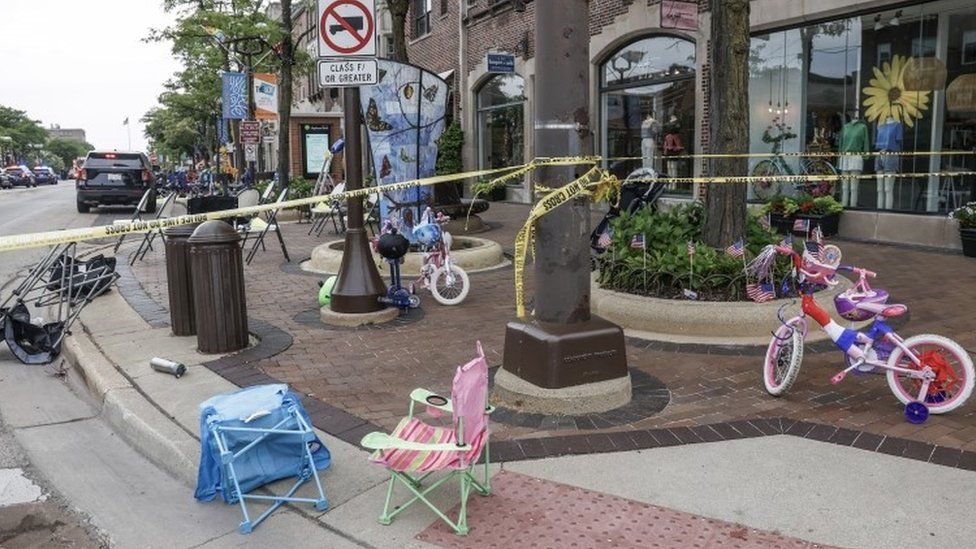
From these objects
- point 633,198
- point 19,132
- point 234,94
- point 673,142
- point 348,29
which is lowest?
point 633,198

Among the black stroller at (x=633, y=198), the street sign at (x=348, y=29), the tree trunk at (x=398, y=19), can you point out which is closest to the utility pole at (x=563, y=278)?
the street sign at (x=348, y=29)

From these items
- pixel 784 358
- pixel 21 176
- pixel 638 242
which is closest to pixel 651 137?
pixel 638 242

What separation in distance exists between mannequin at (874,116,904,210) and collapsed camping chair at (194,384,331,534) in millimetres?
11093

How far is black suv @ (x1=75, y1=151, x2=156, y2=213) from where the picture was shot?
23.4 meters

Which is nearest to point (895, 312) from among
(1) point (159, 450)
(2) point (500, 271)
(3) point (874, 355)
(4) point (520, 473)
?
(3) point (874, 355)

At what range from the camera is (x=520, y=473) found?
13.3 ft

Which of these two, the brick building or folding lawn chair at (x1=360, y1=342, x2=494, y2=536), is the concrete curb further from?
the brick building

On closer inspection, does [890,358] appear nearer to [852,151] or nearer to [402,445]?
[402,445]

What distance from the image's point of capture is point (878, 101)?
1266cm

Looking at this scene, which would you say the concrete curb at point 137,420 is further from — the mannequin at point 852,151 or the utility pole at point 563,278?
the mannequin at point 852,151

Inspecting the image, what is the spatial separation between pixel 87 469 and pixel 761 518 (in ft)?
11.9

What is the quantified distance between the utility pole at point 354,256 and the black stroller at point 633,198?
3.33 m

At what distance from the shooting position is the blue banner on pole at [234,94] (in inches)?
953

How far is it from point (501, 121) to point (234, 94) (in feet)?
27.1
